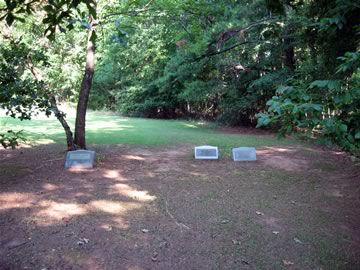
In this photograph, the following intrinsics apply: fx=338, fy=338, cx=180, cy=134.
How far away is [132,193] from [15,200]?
1624 mm

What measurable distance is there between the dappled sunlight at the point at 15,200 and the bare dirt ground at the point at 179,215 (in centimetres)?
1

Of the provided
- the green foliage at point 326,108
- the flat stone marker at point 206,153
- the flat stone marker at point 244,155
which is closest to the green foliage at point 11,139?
the green foliage at point 326,108

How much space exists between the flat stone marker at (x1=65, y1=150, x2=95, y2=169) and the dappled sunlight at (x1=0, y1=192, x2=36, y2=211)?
1797mm

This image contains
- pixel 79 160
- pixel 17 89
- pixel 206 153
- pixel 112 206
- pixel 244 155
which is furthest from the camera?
pixel 206 153

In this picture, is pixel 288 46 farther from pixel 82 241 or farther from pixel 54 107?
pixel 82 241

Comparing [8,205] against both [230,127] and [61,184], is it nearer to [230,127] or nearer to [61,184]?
[61,184]

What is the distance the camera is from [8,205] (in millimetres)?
4457

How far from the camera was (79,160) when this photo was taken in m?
6.80

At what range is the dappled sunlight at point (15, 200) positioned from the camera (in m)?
4.44

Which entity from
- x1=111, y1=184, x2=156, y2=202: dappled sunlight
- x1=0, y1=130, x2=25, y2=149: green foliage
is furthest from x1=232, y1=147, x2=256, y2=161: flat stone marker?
x1=0, y1=130, x2=25, y2=149: green foliage

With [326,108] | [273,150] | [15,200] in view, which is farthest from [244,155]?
[326,108]

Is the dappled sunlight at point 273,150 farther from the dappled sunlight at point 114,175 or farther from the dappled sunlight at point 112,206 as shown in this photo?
the dappled sunlight at point 112,206

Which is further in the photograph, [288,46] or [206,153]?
[288,46]

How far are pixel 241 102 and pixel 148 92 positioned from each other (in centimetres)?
1027
